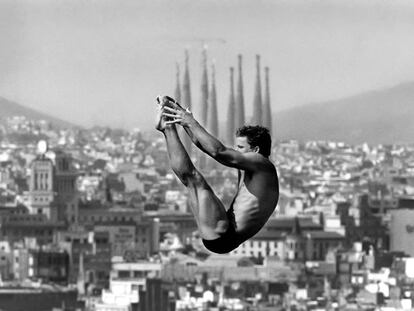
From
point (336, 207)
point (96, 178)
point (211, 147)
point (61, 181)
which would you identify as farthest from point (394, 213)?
point (211, 147)

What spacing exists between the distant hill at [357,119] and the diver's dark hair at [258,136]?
5269 cm

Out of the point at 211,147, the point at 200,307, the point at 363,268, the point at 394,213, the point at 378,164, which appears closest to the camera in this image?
the point at 211,147

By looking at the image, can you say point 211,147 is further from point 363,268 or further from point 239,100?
point 239,100

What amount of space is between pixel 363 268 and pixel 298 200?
10.8 m

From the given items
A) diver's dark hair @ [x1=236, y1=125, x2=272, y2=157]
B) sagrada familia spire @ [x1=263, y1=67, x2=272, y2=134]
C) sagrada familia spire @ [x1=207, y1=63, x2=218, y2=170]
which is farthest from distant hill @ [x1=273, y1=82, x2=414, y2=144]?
diver's dark hair @ [x1=236, y1=125, x2=272, y2=157]

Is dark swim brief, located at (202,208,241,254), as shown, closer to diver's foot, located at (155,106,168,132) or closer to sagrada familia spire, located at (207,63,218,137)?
diver's foot, located at (155,106,168,132)

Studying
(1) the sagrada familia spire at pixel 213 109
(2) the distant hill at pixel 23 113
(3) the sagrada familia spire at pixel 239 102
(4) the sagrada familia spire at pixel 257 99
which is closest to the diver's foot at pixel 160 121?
(4) the sagrada familia spire at pixel 257 99

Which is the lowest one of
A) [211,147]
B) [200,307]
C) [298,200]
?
[211,147]

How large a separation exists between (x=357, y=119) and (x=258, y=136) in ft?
191

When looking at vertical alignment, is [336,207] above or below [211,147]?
above

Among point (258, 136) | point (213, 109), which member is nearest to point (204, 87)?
point (213, 109)

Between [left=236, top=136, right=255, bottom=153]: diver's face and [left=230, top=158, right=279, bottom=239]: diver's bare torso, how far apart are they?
3cm

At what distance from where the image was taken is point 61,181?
54.7 meters

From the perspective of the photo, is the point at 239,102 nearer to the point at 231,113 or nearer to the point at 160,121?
the point at 231,113
